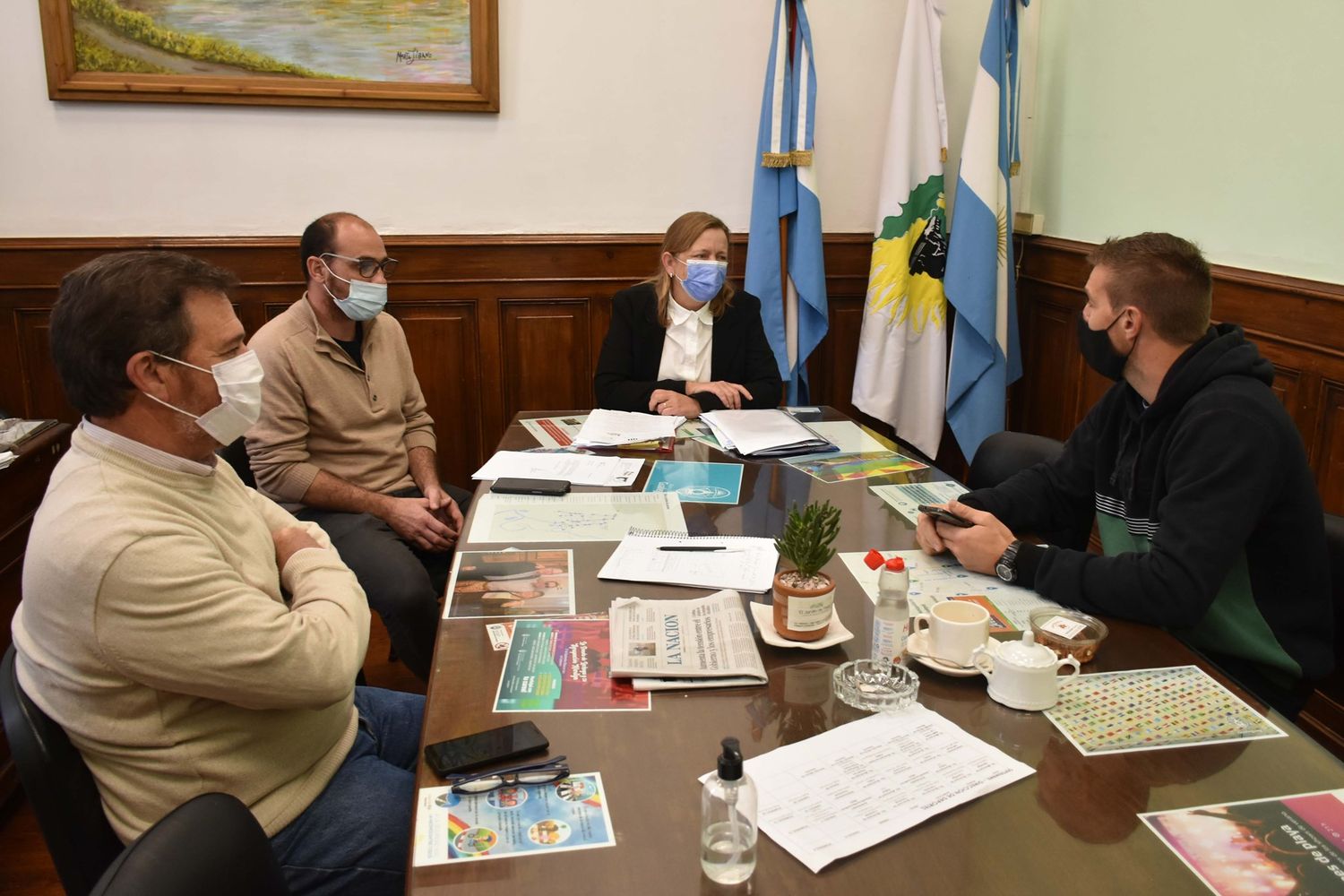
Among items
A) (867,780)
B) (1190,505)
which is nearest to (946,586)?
(1190,505)

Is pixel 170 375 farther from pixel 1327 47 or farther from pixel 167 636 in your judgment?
pixel 1327 47

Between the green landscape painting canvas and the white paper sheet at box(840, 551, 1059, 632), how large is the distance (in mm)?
2635

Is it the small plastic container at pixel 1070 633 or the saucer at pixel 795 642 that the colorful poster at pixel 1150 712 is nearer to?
the small plastic container at pixel 1070 633

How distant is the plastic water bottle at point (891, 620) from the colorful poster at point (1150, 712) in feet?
0.68

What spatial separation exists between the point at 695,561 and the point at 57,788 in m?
0.97

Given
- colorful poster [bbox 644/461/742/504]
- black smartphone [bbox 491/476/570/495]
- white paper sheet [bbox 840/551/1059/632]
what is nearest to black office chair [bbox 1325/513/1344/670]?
white paper sheet [bbox 840/551/1059/632]

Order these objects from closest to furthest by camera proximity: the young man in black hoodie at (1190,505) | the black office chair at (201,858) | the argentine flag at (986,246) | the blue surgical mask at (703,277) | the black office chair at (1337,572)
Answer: the black office chair at (201,858)
the young man in black hoodie at (1190,505)
the black office chair at (1337,572)
the blue surgical mask at (703,277)
the argentine flag at (986,246)

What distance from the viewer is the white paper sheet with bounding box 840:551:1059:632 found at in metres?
1.58

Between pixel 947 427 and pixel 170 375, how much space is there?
3.35m

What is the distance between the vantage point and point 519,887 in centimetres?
98

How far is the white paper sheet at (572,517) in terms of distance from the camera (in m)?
1.90

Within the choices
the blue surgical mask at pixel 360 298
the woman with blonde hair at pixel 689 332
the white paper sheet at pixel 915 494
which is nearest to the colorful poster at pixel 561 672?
the white paper sheet at pixel 915 494

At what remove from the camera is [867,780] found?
1.14 m

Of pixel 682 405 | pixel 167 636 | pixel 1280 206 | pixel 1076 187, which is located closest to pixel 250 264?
pixel 682 405
